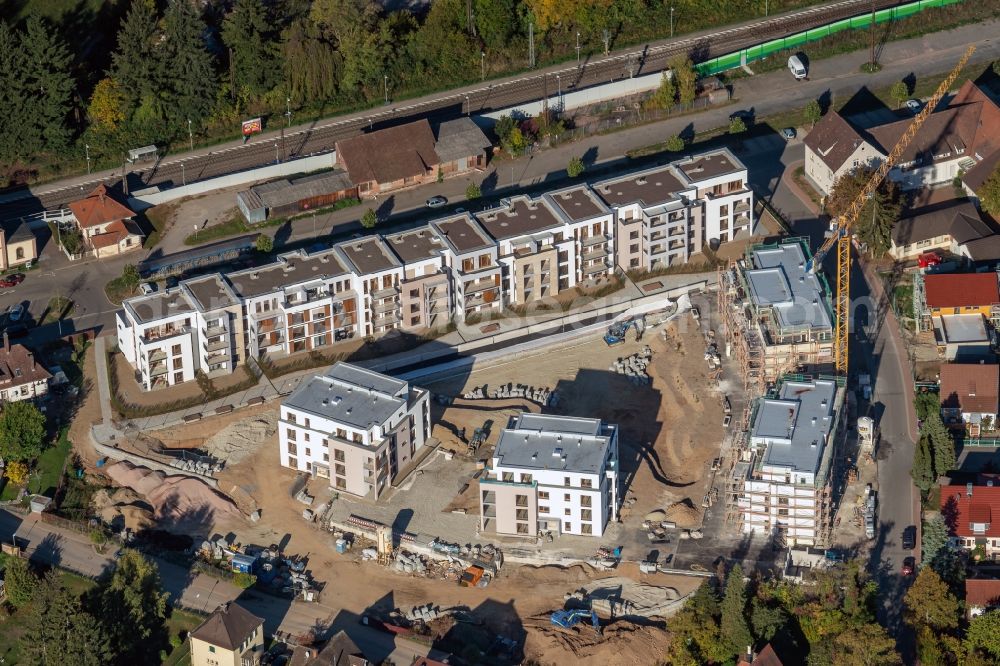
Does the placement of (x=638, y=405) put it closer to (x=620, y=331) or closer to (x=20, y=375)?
(x=620, y=331)

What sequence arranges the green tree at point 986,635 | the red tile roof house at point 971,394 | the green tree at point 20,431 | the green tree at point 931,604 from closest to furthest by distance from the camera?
the green tree at point 986,635
the green tree at point 931,604
the red tile roof house at point 971,394
the green tree at point 20,431

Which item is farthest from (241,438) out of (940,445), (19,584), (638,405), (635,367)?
(940,445)

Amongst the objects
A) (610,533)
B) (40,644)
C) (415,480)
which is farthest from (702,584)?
(40,644)

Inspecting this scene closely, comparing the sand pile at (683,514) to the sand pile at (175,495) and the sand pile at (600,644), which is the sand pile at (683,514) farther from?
the sand pile at (175,495)

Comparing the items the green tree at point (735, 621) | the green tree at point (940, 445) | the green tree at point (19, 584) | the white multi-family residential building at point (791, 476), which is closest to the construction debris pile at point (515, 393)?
the white multi-family residential building at point (791, 476)

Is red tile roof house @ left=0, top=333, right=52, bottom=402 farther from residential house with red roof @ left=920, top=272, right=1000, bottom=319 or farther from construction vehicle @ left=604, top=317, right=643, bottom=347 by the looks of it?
residential house with red roof @ left=920, top=272, right=1000, bottom=319

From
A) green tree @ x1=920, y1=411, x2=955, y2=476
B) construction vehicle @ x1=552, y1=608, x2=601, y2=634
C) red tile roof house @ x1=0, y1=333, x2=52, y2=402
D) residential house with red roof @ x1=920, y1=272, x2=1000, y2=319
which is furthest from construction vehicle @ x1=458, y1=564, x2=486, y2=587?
residential house with red roof @ x1=920, y1=272, x2=1000, y2=319
